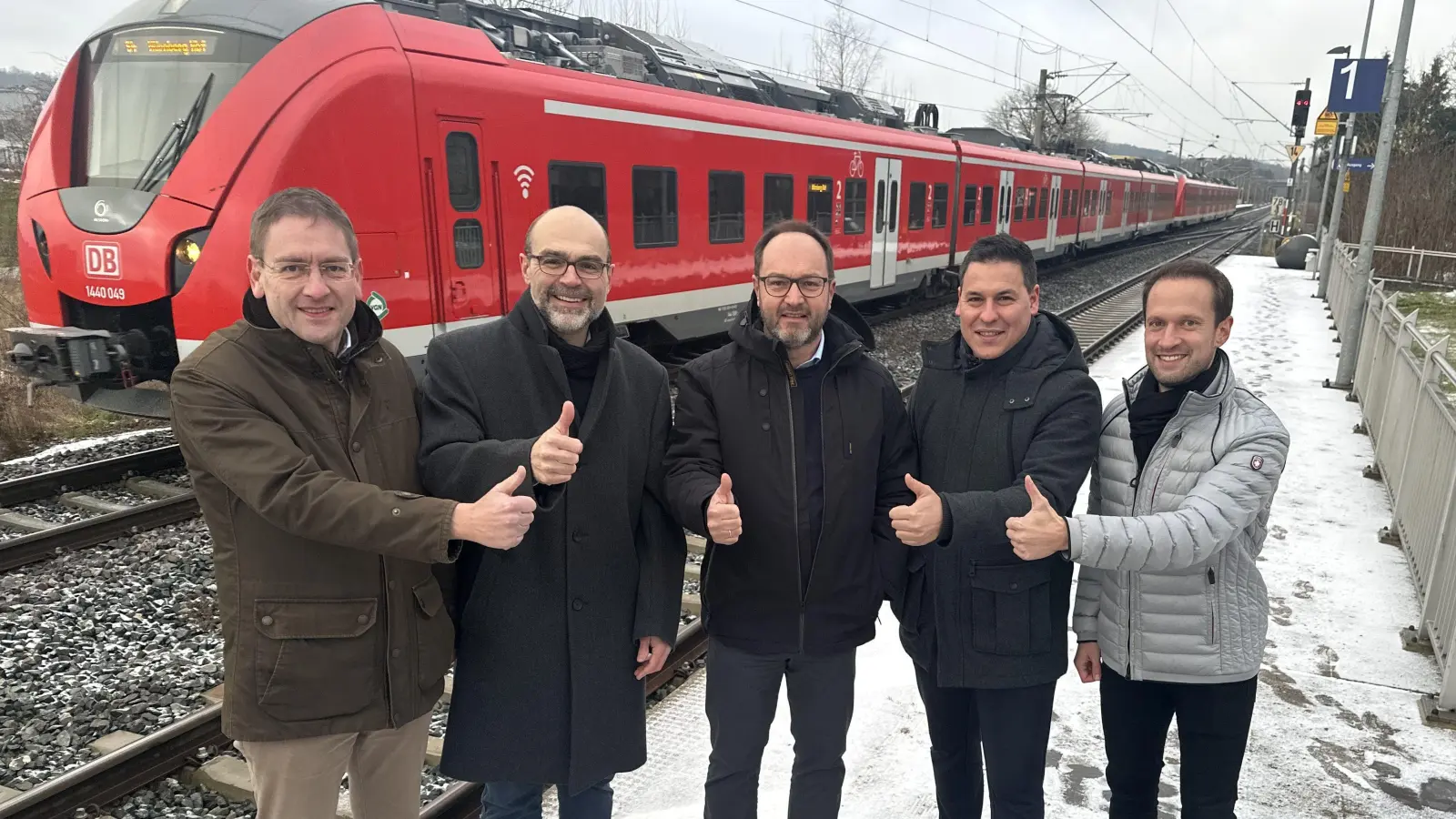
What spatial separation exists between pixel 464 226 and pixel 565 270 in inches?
192

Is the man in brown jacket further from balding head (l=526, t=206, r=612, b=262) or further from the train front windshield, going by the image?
the train front windshield

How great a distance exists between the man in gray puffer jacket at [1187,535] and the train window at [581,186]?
5.79 metres

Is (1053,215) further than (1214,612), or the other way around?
(1053,215)

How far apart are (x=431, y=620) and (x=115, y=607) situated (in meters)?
3.54

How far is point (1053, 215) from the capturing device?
2280 centimetres

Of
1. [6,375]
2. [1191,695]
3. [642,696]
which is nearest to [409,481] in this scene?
[642,696]

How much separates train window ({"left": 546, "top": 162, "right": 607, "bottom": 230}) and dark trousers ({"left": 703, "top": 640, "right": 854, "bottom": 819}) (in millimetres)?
5646

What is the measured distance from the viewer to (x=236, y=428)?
77.2 inches

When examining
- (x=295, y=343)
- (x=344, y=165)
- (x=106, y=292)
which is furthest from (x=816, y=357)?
(x=106, y=292)

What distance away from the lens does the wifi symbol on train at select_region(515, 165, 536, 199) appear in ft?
23.8

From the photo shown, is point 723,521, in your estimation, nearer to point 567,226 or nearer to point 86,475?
point 567,226

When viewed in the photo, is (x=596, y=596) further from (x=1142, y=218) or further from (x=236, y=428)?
(x=1142, y=218)

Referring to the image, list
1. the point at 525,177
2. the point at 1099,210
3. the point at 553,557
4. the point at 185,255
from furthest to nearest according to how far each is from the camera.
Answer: the point at 1099,210 < the point at 525,177 < the point at 185,255 < the point at 553,557

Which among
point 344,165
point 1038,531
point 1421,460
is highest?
point 344,165
